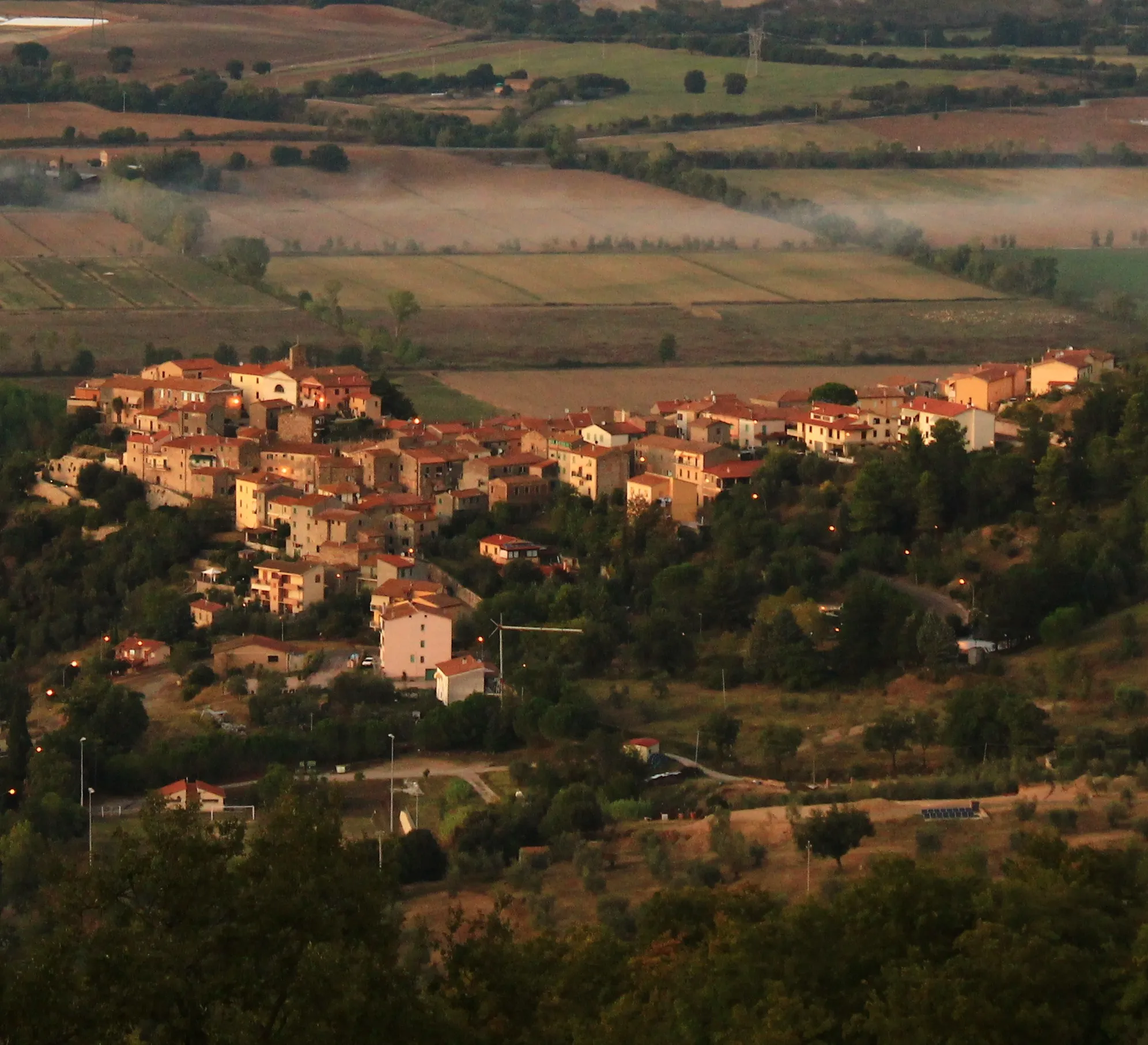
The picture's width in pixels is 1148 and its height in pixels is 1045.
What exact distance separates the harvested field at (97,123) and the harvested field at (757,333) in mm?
22592

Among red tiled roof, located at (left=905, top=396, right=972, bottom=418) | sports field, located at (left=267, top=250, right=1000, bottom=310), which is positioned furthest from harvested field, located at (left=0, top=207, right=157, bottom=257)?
red tiled roof, located at (left=905, top=396, right=972, bottom=418)

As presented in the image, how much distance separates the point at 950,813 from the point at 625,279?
130 ft

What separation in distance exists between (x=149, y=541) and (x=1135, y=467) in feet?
37.7

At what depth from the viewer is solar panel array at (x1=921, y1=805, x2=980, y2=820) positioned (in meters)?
27.6

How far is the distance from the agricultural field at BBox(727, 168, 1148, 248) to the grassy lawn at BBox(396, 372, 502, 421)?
21.1 m

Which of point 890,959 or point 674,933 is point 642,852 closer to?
point 674,933

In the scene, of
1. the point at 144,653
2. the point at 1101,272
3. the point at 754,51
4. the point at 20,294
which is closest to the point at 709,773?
the point at 144,653

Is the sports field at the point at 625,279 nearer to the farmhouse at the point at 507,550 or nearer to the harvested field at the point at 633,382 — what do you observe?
the harvested field at the point at 633,382

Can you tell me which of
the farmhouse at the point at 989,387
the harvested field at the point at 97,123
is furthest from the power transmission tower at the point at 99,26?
the farmhouse at the point at 989,387

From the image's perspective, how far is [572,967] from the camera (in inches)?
783

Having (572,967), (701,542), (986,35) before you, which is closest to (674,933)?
(572,967)

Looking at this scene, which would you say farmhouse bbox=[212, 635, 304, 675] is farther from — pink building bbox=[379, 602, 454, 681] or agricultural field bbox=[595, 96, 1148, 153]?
agricultural field bbox=[595, 96, 1148, 153]

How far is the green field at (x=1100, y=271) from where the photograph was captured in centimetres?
6400

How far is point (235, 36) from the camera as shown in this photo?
98000 millimetres
